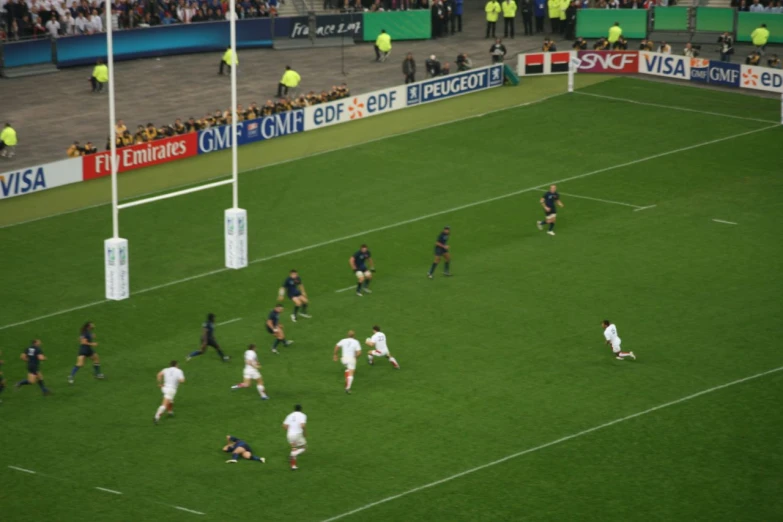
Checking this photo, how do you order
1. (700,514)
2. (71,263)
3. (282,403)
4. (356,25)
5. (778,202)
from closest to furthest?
1. (700,514)
2. (282,403)
3. (71,263)
4. (778,202)
5. (356,25)

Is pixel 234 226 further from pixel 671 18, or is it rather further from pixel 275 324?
pixel 671 18

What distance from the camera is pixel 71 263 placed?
48656 mm

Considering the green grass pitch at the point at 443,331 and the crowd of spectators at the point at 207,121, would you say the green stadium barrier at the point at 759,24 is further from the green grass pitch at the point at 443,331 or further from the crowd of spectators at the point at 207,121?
the crowd of spectators at the point at 207,121

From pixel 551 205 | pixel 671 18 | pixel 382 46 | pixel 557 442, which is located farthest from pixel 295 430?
pixel 671 18

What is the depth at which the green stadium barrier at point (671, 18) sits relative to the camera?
255ft

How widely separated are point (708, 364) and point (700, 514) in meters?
8.79

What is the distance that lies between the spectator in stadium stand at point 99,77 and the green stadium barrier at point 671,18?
98.9 ft

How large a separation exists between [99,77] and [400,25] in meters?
18.6

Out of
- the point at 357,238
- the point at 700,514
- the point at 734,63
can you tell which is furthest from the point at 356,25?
the point at 700,514

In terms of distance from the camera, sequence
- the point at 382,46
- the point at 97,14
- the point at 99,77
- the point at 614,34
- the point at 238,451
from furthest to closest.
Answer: the point at 382,46 < the point at 614,34 < the point at 97,14 < the point at 99,77 < the point at 238,451

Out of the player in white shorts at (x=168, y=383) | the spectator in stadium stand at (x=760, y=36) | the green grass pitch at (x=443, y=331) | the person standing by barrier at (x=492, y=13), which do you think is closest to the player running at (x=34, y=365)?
the green grass pitch at (x=443, y=331)

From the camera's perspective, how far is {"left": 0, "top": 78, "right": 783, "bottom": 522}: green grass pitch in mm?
33469

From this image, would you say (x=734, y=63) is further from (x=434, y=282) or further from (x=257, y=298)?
(x=257, y=298)

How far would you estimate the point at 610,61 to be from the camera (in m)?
72.3
